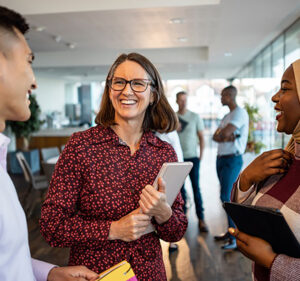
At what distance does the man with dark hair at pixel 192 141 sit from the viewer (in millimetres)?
4355

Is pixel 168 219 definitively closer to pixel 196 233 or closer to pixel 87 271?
pixel 87 271

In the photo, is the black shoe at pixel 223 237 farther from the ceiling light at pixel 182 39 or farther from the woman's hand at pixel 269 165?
the ceiling light at pixel 182 39

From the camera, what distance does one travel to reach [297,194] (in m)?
0.97

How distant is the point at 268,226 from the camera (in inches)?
37.4

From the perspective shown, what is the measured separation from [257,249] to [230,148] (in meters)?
2.90

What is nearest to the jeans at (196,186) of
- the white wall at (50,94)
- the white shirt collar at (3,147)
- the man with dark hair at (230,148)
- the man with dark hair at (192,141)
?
the man with dark hair at (192,141)

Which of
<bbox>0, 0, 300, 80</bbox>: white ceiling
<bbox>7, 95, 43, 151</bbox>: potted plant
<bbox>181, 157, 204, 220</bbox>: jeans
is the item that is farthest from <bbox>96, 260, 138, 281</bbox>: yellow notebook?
<bbox>7, 95, 43, 151</bbox>: potted plant

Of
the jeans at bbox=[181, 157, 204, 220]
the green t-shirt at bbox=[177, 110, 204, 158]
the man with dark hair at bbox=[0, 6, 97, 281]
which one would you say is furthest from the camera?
the green t-shirt at bbox=[177, 110, 204, 158]

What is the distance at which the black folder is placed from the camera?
0.90 metres

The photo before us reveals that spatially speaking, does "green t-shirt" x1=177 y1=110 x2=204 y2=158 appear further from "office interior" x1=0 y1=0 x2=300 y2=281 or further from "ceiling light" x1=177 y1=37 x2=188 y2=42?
"ceiling light" x1=177 y1=37 x2=188 y2=42

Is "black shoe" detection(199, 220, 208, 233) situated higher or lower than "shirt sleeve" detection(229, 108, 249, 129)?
lower

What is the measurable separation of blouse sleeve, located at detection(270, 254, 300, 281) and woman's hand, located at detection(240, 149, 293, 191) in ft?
0.85

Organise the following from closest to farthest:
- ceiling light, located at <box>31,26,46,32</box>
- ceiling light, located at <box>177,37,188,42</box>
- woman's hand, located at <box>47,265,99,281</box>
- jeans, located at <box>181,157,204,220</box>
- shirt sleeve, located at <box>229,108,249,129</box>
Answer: woman's hand, located at <box>47,265,99,281</box> < shirt sleeve, located at <box>229,108,249,129</box> < jeans, located at <box>181,157,204,220</box> < ceiling light, located at <box>31,26,46,32</box> < ceiling light, located at <box>177,37,188,42</box>

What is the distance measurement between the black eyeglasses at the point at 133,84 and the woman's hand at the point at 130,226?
0.53 meters
